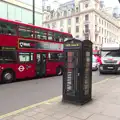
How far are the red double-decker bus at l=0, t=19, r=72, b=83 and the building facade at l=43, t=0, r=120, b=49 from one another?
49492 mm

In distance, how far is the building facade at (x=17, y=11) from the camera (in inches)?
905

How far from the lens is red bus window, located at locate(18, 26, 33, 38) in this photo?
12758mm

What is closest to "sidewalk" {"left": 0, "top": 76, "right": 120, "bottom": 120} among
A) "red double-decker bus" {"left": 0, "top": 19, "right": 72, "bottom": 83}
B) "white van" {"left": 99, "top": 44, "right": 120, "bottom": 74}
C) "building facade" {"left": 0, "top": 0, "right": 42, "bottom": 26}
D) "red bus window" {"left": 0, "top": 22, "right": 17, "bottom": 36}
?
"red double-decker bus" {"left": 0, "top": 19, "right": 72, "bottom": 83}

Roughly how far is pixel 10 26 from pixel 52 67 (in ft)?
16.0

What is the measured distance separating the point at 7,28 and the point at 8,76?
9.18ft

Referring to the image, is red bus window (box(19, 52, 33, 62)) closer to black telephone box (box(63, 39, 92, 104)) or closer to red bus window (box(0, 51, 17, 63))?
red bus window (box(0, 51, 17, 63))

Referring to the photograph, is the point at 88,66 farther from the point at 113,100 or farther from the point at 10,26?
the point at 10,26

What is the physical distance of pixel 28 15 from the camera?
26734 mm

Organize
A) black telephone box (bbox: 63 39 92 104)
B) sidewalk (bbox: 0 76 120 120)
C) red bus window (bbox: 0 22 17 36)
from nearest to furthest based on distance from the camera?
1. sidewalk (bbox: 0 76 120 120)
2. black telephone box (bbox: 63 39 92 104)
3. red bus window (bbox: 0 22 17 36)

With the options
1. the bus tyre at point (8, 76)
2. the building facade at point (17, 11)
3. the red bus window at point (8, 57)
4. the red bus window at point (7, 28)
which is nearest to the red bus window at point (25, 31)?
the red bus window at point (7, 28)

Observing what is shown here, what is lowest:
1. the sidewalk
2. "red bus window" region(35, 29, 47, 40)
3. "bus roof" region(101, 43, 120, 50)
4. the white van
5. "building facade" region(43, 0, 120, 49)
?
the sidewalk

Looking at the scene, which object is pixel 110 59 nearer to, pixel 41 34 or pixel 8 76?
pixel 41 34

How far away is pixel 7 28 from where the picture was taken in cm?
1194

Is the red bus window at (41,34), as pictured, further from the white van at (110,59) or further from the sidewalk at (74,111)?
the sidewalk at (74,111)
